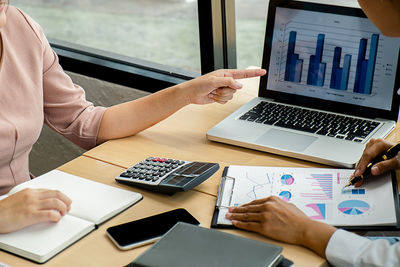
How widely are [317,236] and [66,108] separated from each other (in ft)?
2.74

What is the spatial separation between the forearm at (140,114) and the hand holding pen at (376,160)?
0.51 meters

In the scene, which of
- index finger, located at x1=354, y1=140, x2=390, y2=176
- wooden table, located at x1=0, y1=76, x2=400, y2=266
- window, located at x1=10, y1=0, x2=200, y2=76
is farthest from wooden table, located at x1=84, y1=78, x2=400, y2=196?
window, located at x1=10, y1=0, x2=200, y2=76

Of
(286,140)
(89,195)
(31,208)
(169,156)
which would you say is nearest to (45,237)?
(31,208)

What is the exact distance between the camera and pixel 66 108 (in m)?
1.59

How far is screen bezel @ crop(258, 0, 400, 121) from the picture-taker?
1.52 meters

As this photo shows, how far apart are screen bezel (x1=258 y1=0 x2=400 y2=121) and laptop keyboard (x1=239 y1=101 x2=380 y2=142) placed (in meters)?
0.03

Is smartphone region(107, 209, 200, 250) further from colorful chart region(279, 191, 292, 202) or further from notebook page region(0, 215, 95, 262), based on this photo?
colorful chart region(279, 191, 292, 202)

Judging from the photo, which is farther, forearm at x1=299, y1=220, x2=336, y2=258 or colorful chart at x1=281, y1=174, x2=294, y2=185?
colorful chart at x1=281, y1=174, x2=294, y2=185

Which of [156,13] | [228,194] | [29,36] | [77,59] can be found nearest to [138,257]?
[228,194]

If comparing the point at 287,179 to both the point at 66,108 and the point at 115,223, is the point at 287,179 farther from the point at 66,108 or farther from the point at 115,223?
the point at 66,108

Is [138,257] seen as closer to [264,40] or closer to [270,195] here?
[270,195]

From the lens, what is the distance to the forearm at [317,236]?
104 cm

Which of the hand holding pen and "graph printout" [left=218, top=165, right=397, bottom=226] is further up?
the hand holding pen

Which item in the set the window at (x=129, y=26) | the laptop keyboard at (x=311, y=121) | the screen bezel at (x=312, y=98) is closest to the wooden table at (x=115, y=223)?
the laptop keyboard at (x=311, y=121)
